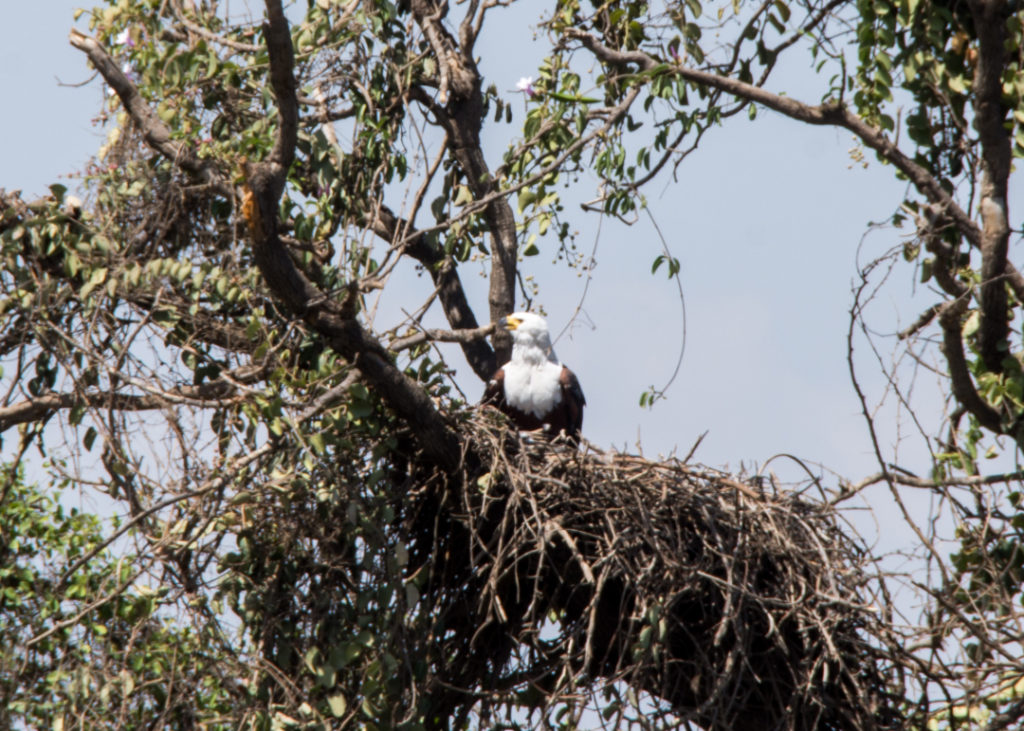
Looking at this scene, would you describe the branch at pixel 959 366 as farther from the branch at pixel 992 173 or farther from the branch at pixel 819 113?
the branch at pixel 819 113

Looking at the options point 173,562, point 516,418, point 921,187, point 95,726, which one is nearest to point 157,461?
point 173,562

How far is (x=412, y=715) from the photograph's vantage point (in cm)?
451

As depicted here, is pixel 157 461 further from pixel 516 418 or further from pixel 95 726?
pixel 516 418

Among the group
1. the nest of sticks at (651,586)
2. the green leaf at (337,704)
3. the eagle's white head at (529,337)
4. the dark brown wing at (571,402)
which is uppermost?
the eagle's white head at (529,337)

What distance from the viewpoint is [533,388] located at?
6664mm

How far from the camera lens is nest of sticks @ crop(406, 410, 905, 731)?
15.8ft

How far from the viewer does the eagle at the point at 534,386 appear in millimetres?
6648

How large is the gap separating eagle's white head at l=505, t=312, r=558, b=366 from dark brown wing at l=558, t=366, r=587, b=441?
0.54ft

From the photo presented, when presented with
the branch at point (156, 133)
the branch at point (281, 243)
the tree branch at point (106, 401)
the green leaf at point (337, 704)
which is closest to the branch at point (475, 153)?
the branch at point (156, 133)

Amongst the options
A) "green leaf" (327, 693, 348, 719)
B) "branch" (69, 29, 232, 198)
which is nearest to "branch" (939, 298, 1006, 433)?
"green leaf" (327, 693, 348, 719)

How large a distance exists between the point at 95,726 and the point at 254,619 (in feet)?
2.42

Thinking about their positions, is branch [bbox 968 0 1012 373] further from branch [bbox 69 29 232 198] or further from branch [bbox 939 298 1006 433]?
branch [bbox 69 29 232 198]

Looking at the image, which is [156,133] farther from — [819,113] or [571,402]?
[819,113]

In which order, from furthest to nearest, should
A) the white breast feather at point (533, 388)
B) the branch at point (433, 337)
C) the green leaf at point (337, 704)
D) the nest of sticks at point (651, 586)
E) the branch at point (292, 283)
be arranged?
the white breast feather at point (533, 388) < the branch at point (433, 337) < the nest of sticks at point (651, 586) < the green leaf at point (337, 704) < the branch at point (292, 283)
